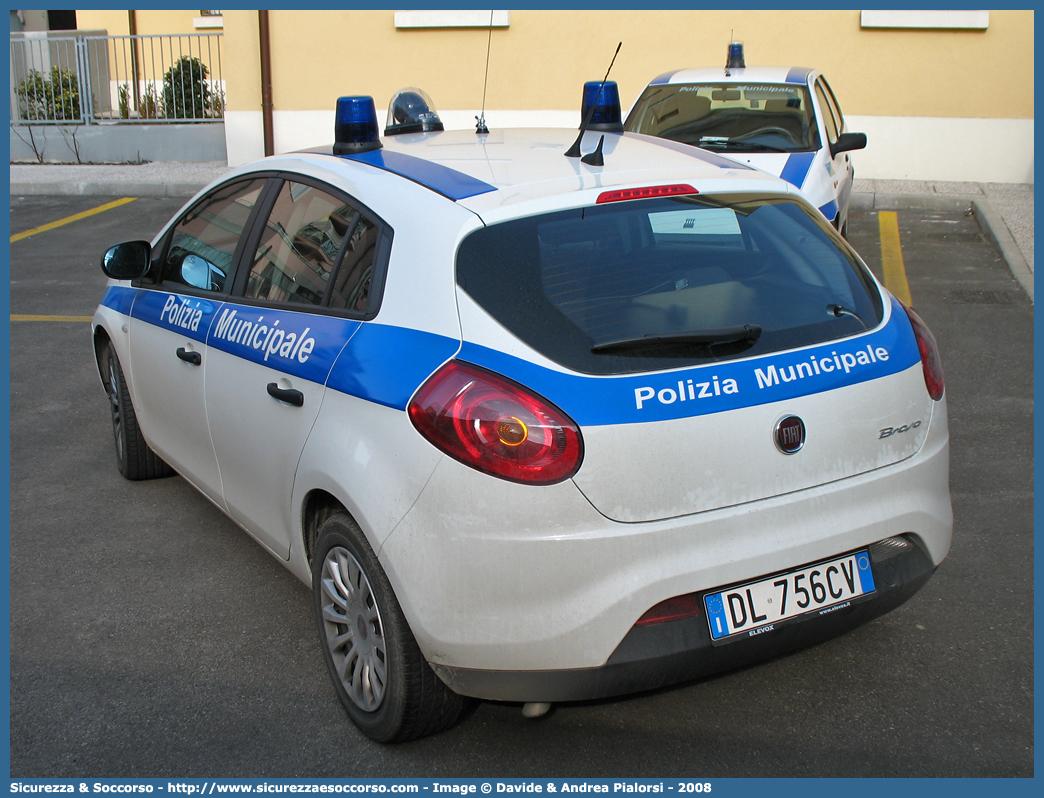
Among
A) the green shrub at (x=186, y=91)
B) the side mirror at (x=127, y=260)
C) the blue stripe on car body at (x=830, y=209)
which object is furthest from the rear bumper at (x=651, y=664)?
the green shrub at (x=186, y=91)

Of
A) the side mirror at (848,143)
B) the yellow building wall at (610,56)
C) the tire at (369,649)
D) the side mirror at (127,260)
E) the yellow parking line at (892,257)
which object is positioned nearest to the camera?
the tire at (369,649)

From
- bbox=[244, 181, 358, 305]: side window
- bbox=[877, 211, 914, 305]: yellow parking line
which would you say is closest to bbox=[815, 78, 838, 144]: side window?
bbox=[877, 211, 914, 305]: yellow parking line

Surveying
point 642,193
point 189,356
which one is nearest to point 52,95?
point 189,356

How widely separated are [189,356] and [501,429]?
1.70m

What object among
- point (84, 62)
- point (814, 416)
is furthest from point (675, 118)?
point (84, 62)

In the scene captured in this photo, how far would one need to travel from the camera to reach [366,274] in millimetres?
2891

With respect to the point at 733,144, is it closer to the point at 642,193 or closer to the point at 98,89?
the point at 642,193

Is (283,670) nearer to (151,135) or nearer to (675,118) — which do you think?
(675,118)

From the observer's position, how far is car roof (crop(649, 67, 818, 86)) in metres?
8.30

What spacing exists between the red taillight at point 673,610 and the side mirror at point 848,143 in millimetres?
6110

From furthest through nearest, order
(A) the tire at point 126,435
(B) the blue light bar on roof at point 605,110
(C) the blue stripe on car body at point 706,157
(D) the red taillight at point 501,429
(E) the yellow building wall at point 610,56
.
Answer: (E) the yellow building wall at point 610,56 → (A) the tire at point 126,435 → (B) the blue light bar on roof at point 605,110 → (C) the blue stripe on car body at point 706,157 → (D) the red taillight at point 501,429

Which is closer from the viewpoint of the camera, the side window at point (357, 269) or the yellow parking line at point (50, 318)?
the side window at point (357, 269)

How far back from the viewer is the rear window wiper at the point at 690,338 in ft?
8.20

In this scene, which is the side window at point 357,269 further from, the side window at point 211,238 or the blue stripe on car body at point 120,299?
the blue stripe on car body at point 120,299
